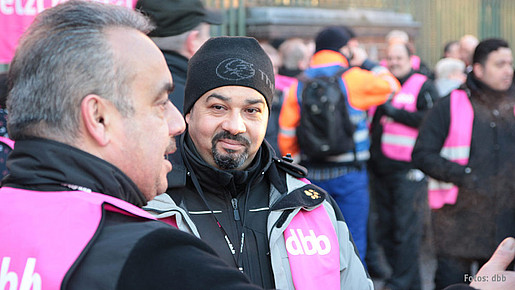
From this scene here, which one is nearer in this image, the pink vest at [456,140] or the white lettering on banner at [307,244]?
the white lettering on banner at [307,244]

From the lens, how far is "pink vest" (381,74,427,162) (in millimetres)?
6137

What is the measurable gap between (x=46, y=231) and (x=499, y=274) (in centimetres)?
117

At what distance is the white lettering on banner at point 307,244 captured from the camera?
7.50 ft

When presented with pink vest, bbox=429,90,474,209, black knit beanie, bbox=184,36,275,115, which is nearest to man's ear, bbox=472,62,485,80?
pink vest, bbox=429,90,474,209

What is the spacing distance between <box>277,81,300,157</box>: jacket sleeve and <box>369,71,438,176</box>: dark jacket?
0.89m

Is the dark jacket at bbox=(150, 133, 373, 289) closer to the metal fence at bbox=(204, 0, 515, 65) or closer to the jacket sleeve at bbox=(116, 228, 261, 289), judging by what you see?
Result: the jacket sleeve at bbox=(116, 228, 261, 289)

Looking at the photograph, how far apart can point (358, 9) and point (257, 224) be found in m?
7.19

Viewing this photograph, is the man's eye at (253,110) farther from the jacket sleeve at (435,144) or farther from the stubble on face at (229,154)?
the jacket sleeve at (435,144)

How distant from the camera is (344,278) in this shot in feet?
7.67

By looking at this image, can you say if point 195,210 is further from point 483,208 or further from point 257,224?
point 483,208

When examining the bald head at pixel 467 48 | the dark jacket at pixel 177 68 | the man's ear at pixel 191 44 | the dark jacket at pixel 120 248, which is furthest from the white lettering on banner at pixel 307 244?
the bald head at pixel 467 48

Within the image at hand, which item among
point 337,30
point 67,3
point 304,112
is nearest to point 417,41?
point 337,30

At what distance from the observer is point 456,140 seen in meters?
4.66

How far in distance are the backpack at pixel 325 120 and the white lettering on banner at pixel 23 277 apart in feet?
14.2
